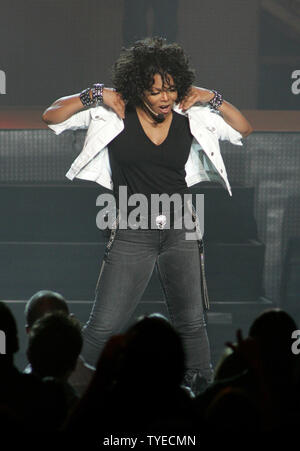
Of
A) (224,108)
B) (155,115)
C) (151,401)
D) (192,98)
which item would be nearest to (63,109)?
(155,115)

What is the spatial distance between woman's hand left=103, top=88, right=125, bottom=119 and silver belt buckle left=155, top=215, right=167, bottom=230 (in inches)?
15.5

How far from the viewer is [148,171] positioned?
3.08 metres

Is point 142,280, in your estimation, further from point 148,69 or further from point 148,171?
point 148,69

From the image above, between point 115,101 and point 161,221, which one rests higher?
point 115,101

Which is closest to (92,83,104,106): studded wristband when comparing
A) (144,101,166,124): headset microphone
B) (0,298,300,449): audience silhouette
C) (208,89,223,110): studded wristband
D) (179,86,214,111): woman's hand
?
(144,101,166,124): headset microphone

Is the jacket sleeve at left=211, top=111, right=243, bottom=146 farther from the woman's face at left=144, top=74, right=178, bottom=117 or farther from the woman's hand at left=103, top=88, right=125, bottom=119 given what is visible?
the woman's hand at left=103, top=88, right=125, bottom=119

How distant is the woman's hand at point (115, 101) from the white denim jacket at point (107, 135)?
0.07 feet

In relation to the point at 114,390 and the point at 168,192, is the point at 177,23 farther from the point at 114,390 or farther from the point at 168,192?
the point at 114,390

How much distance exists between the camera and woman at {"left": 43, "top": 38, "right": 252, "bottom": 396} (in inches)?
121

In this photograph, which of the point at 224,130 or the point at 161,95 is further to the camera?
the point at 224,130

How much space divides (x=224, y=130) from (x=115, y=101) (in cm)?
46

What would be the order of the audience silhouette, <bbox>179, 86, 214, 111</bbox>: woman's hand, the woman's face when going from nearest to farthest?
the audience silhouette, the woman's face, <bbox>179, 86, 214, 111</bbox>: woman's hand

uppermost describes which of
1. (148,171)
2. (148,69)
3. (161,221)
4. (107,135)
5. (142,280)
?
(148,69)

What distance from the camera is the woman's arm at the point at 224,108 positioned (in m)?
3.16
